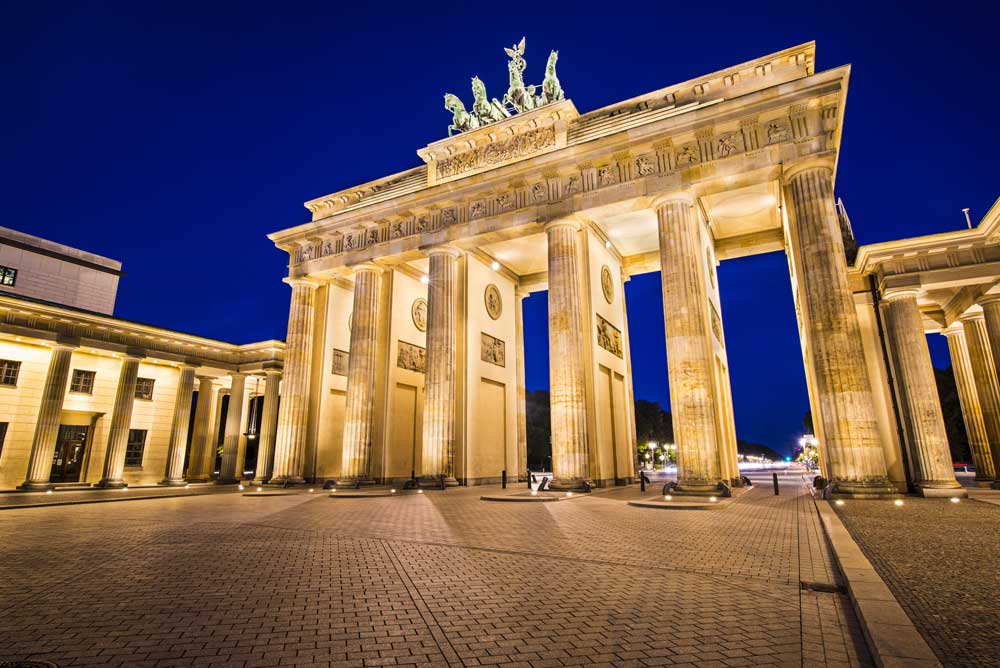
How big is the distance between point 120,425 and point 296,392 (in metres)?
12.0

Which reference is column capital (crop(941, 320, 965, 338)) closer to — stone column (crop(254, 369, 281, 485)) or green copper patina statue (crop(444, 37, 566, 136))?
green copper patina statue (crop(444, 37, 566, 136))

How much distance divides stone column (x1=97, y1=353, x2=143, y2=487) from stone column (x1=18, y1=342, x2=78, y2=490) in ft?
8.94

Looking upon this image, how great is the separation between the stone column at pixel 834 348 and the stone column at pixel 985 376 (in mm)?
9041

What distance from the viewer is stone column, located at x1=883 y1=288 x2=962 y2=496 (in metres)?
16.6

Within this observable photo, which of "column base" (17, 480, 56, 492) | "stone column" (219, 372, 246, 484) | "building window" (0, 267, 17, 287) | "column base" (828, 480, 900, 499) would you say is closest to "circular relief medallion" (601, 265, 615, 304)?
"column base" (828, 480, 900, 499)

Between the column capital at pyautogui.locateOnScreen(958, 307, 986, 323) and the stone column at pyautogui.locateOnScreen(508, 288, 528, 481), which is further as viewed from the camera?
the stone column at pyautogui.locateOnScreen(508, 288, 528, 481)

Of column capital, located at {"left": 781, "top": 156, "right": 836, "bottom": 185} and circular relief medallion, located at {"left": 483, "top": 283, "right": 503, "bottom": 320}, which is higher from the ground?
column capital, located at {"left": 781, "top": 156, "right": 836, "bottom": 185}

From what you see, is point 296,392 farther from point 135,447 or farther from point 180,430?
point 135,447

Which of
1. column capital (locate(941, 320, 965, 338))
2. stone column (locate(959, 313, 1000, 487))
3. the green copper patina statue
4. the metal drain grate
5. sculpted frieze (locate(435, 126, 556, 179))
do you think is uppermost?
the green copper patina statue

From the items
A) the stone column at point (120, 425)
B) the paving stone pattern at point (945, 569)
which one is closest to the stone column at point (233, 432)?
the stone column at point (120, 425)

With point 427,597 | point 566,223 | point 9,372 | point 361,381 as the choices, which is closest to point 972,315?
point 566,223

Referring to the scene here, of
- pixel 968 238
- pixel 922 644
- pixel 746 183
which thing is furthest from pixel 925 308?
pixel 922 644

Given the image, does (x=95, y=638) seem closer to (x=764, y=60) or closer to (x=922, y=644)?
(x=922, y=644)

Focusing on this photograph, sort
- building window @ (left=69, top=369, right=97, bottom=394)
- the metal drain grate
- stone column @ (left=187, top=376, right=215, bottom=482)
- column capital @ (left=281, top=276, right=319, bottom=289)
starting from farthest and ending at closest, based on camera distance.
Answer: stone column @ (left=187, top=376, right=215, bottom=482) → building window @ (left=69, top=369, right=97, bottom=394) → column capital @ (left=281, top=276, right=319, bottom=289) → the metal drain grate
